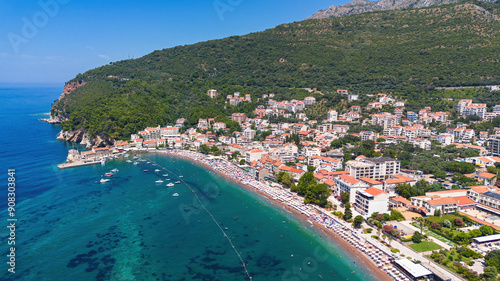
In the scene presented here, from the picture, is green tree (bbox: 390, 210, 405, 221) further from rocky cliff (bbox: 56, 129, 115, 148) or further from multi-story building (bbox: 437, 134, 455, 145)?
rocky cliff (bbox: 56, 129, 115, 148)

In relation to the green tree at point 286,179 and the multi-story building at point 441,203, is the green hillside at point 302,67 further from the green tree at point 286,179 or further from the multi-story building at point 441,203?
the multi-story building at point 441,203

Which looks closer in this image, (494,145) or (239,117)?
(494,145)

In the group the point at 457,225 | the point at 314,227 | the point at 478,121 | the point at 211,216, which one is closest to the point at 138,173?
the point at 211,216

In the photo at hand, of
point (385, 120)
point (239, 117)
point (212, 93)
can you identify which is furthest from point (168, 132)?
point (385, 120)

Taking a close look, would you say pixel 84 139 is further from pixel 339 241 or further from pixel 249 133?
pixel 339 241

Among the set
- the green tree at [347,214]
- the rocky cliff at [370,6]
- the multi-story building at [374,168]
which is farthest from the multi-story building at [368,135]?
the rocky cliff at [370,6]

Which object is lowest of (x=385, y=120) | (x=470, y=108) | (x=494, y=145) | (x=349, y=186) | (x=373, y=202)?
(x=373, y=202)

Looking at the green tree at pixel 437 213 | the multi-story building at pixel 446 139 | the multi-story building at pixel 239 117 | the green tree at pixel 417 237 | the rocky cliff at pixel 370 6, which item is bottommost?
the green tree at pixel 417 237
